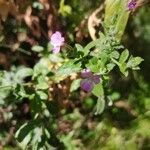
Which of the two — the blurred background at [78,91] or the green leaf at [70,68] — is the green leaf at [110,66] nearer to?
the green leaf at [70,68]

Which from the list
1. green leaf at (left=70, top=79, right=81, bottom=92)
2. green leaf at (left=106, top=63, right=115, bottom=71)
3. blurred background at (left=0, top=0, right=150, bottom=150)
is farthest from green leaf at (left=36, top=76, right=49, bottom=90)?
green leaf at (left=106, top=63, right=115, bottom=71)

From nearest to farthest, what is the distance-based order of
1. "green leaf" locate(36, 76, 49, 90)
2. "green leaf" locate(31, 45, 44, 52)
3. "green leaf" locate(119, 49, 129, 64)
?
1. "green leaf" locate(119, 49, 129, 64)
2. "green leaf" locate(36, 76, 49, 90)
3. "green leaf" locate(31, 45, 44, 52)

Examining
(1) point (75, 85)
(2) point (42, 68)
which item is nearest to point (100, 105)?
(1) point (75, 85)

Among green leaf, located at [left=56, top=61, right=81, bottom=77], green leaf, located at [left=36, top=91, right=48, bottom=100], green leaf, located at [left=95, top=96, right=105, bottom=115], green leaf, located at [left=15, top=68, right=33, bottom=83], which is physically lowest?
green leaf, located at [left=95, top=96, right=105, bottom=115]

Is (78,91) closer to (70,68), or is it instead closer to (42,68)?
(42,68)

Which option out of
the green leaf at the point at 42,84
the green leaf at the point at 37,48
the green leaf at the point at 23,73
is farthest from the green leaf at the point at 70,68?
the green leaf at the point at 37,48

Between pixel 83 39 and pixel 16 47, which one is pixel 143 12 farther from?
pixel 16 47

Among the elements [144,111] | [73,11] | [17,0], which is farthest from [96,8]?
[144,111]

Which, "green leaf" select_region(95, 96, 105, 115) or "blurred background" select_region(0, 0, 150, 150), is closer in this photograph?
"green leaf" select_region(95, 96, 105, 115)

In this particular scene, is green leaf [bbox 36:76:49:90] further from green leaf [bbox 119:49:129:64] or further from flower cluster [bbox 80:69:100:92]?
green leaf [bbox 119:49:129:64]
